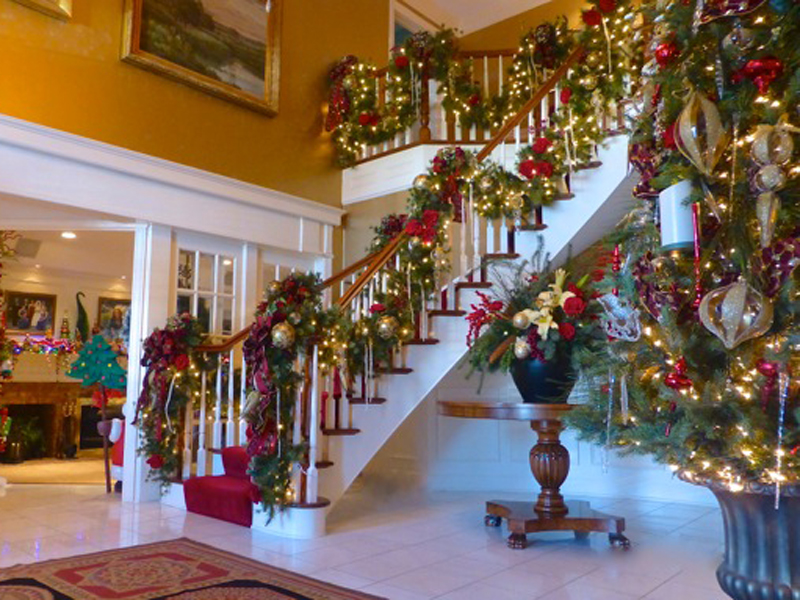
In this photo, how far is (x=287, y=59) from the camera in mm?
6480

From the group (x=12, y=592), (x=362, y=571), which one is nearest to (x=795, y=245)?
(x=362, y=571)

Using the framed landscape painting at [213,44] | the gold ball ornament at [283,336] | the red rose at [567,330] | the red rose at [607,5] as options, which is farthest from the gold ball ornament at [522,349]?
the framed landscape painting at [213,44]

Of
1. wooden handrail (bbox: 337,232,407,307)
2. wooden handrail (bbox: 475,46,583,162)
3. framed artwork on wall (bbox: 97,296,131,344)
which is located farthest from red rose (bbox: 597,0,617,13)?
framed artwork on wall (bbox: 97,296,131,344)

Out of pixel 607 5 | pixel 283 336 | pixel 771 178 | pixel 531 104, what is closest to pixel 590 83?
pixel 531 104

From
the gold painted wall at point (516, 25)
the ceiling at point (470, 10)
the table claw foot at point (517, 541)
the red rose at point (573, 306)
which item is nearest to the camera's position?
the table claw foot at point (517, 541)

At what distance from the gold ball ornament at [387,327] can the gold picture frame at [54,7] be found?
3.19 metres

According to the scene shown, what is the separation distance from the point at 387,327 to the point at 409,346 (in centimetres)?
22

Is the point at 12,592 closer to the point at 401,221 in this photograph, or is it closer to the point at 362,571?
the point at 362,571

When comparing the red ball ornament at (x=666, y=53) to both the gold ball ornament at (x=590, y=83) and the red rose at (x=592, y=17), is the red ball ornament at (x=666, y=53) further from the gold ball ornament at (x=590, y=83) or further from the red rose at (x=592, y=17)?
the red rose at (x=592, y=17)

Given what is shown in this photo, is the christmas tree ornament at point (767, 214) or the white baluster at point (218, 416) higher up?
the christmas tree ornament at point (767, 214)

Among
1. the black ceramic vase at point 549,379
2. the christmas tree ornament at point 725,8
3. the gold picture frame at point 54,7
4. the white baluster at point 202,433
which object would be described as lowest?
the white baluster at point 202,433

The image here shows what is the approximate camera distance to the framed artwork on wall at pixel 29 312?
27.0ft

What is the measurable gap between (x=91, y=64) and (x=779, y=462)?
5070 mm

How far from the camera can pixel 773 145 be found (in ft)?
5.41
